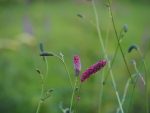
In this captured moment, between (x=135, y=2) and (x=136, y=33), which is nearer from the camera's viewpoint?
(x=136, y=33)

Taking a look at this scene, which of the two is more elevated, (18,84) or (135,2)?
(135,2)

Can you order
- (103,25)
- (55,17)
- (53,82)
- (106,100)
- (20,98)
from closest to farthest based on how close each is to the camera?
1. (20,98)
2. (106,100)
3. (53,82)
4. (103,25)
5. (55,17)

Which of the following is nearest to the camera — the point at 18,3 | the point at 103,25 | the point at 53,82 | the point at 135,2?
the point at 53,82

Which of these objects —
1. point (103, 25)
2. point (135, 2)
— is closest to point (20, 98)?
point (103, 25)

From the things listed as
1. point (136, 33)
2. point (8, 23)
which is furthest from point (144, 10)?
point (8, 23)

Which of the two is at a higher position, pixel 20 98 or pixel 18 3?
pixel 18 3

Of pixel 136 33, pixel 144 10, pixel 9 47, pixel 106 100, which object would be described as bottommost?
pixel 106 100

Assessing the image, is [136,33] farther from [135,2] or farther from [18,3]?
[135,2]

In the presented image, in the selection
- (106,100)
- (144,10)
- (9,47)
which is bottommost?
(106,100)

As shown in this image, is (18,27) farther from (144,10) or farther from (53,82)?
(144,10)
